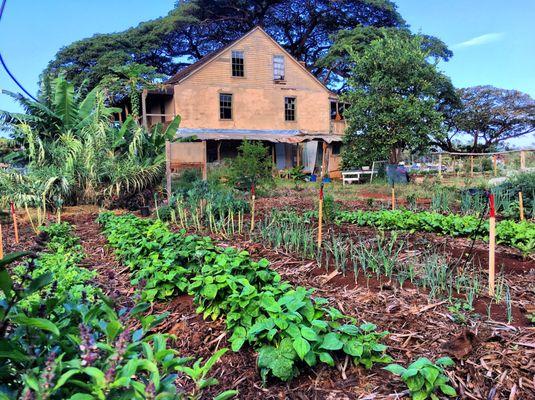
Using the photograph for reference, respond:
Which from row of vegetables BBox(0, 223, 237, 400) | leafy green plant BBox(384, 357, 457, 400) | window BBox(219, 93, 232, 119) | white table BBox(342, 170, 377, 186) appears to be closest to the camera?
row of vegetables BBox(0, 223, 237, 400)

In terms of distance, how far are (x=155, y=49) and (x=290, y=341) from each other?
3476cm

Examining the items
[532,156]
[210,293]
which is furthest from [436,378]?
[532,156]

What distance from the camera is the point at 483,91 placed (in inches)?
1329

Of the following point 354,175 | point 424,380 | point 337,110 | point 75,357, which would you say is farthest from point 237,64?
point 75,357

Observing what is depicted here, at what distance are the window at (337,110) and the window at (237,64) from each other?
6836mm

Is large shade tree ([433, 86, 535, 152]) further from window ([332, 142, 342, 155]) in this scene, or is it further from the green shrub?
the green shrub

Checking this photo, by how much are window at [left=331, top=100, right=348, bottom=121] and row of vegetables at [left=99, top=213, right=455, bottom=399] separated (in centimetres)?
2575

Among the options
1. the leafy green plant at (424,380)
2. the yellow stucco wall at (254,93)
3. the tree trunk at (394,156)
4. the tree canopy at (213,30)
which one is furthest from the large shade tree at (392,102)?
the leafy green plant at (424,380)

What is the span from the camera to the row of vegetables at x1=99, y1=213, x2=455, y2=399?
2285 mm

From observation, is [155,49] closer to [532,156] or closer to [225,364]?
[532,156]

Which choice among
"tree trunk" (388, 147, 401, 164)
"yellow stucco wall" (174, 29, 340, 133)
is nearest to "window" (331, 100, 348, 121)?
"yellow stucco wall" (174, 29, 340, 133)

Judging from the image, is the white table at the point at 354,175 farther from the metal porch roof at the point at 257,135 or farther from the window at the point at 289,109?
the window at the point at 289,109

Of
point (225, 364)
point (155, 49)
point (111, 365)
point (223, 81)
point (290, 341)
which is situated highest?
point (155, 49)

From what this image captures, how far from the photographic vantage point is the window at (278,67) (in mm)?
26094
